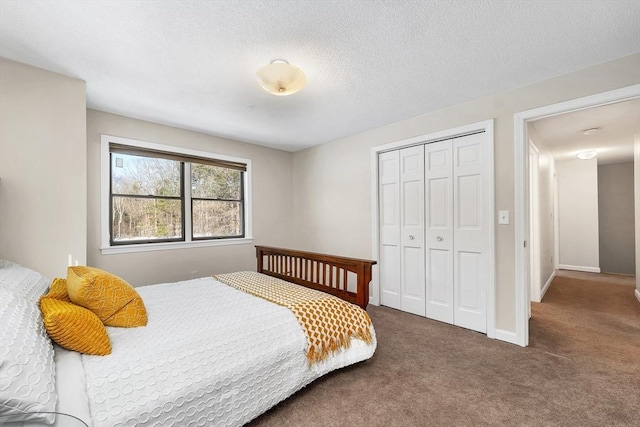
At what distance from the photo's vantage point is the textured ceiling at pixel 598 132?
3018 mm

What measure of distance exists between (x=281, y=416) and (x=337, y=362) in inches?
18.9

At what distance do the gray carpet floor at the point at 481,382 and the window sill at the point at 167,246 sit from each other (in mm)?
2308

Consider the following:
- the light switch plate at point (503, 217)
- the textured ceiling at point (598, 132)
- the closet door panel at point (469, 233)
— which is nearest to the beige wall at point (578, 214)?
the textured ceiling at point (598, 132)

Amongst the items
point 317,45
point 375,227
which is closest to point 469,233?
point 375,227

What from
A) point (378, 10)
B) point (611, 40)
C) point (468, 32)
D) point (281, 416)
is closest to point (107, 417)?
point (281, 416)

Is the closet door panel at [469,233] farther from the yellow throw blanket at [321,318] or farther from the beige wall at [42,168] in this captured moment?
the beige wall at [42,168]

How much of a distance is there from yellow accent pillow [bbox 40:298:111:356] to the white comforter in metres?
0.05

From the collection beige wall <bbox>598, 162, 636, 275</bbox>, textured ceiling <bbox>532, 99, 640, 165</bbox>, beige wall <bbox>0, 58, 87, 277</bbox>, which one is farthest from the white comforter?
beige wall <bbox>598, 162, 636, 275</bbox>

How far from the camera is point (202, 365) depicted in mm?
1416

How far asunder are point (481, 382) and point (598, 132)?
3742mm

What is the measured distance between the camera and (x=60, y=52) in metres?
2.04

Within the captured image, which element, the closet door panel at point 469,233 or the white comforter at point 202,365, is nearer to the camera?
the white comforter at point 202,365

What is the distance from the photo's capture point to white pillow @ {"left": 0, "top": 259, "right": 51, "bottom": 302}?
57.4 inches

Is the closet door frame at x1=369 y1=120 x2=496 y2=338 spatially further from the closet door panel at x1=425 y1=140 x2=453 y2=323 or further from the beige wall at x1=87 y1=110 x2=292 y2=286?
the beige wall at x1=87 y1=110 x2=292 y2=286
